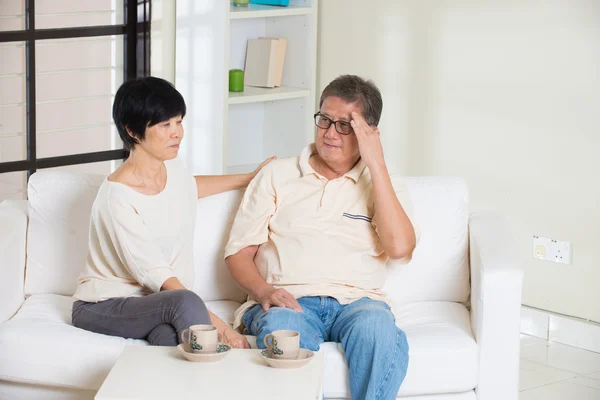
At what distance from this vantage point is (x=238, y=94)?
4.05m

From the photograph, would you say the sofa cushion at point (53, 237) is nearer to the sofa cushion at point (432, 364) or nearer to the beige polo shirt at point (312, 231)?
the beige polo shirt at point (312, 231)

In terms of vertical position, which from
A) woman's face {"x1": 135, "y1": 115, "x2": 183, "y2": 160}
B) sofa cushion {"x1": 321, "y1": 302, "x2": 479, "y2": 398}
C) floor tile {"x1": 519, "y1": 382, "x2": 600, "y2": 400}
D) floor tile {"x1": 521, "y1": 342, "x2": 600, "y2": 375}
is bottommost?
floor tile {"x1": 519, "y1": 382, "x2": 600, "y2": 400}

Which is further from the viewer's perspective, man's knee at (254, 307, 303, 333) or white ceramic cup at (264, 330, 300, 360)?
man's knee at (254, 307, 303, 333)

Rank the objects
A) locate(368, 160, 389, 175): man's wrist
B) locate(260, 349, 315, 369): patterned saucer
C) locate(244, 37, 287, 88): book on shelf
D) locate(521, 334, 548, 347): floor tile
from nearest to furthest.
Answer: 1. locate(260, 349, 315, 369): patterned saucer
2. locate(368, 160, 389, 175): man's wrist
3. locate(521, 334, 548, 347): floor tile
4. locate(244, 37, 287, 88): book on shelf

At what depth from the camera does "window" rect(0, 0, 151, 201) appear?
3.77m

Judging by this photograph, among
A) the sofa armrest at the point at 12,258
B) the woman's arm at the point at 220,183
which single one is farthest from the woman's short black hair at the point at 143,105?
the sofa armrest at the point at 12,258

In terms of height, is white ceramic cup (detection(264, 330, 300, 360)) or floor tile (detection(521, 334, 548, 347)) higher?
→ white ceramic cup (detection(264, 330, 300, 360))

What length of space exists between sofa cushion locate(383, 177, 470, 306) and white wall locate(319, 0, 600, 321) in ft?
2.85

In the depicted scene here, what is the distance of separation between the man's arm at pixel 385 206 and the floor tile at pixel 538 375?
0.88 meters

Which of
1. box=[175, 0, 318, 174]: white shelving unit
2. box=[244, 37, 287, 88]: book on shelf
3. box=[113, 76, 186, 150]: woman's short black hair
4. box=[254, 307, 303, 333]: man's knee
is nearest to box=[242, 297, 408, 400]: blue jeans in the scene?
box=[254, 307, 303, 333]: man's knee

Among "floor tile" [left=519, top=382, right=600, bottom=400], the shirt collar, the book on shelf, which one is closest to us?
the shirt collar

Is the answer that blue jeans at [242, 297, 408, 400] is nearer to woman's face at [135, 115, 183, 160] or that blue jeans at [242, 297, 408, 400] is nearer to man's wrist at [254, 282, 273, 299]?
man's wrist at [254, 282, 273, 299]

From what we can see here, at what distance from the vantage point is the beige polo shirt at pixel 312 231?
2.47m

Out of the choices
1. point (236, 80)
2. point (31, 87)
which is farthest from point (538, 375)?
point (31, 87)
